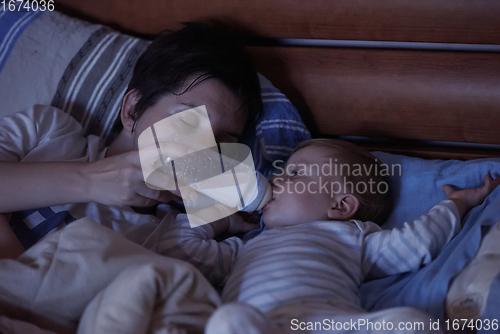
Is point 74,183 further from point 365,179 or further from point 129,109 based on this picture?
point 365,179

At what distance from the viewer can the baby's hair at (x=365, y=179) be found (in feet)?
3.44

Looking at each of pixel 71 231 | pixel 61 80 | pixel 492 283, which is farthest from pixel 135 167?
pixel 492 283

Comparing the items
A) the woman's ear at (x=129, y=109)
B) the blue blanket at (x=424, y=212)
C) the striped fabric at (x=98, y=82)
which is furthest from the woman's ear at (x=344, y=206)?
the woman's ear at (x=129, y=109)

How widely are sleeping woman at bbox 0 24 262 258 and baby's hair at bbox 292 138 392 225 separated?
254mm

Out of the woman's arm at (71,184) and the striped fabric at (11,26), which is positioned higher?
the striped fabric at (11,26)

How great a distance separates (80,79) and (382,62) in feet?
3.00

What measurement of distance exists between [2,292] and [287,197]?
603 mm

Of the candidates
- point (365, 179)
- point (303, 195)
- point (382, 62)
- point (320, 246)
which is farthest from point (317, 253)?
point (382, 62)

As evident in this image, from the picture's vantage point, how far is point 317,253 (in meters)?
0.87

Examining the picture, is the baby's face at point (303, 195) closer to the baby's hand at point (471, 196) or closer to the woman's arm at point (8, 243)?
the baby's hand at point (471, 196)

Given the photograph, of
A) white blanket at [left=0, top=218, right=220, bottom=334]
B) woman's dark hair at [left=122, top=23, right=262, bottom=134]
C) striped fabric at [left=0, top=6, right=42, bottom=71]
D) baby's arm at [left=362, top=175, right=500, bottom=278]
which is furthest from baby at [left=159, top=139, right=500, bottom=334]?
striped fabric at [left=0, top=6, right=42, bottom=71]

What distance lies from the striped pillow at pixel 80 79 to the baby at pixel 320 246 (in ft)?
0.42

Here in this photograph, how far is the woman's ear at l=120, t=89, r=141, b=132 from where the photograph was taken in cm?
110

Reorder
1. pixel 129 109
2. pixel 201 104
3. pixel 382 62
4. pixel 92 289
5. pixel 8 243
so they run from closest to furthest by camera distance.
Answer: pixel 92 289
pixel 8 243
pixel 201 104
pixel 129 109
pixel 382 62
